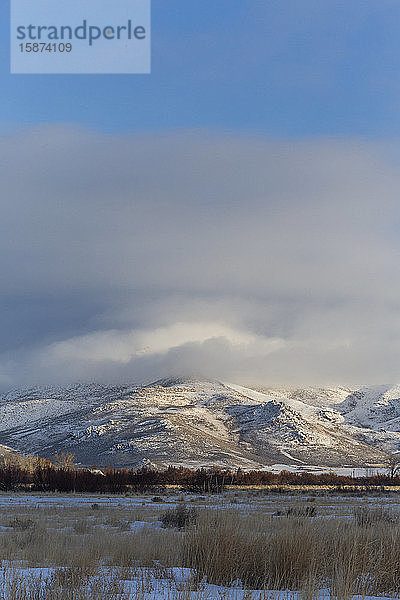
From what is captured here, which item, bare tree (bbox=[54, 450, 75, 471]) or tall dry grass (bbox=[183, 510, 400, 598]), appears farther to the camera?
bare tree (bbox=[54, 450, 75, 471])

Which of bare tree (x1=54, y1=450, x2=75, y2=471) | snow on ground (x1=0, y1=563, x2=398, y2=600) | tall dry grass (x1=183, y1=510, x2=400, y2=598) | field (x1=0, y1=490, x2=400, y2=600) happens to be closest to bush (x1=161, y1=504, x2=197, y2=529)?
field (x1=0, y1=490, x2=400, y2=600)

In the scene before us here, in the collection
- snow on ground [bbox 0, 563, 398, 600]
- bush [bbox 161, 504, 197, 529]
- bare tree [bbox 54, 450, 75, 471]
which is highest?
snow on ground [bbox 0, 563, 398, 600]

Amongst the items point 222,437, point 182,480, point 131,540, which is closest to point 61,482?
point 182,480

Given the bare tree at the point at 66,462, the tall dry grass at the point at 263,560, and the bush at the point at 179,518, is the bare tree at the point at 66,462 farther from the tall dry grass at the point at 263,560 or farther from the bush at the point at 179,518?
the tall dry grass at the point at 263,560

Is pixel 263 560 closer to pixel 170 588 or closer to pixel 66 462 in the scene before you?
pixel 170 588

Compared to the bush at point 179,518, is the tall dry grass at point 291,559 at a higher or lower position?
higher

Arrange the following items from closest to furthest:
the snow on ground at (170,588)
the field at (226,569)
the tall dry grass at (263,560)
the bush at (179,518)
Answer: the snow on ground at (170,588)
the field at (226,569)
the tall dry grass at (263,560)
the bush at (179,518)

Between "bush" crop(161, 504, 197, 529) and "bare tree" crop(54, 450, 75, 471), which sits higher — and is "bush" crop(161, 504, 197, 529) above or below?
above

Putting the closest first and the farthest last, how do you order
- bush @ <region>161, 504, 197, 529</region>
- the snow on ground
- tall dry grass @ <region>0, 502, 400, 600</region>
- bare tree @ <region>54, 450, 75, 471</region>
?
the snow on ground
tall dry grass @ <region>0, 502, 400, 600</region>
bush @ <region>161, 504, 197, 529</region>
bare tree @ <region>54, 450, 75, 471</region>

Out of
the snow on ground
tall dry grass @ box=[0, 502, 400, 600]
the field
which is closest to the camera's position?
the snow on ground

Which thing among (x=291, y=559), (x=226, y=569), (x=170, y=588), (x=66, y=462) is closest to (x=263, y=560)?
(x=291, y=559)

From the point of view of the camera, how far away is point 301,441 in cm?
18200

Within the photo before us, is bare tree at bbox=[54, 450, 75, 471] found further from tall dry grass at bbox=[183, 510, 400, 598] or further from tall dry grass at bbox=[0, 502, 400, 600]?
tall dry grass at bbox=[183, 510, 400, 598]

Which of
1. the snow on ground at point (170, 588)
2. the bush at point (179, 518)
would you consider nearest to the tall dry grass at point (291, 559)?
the snow on ground at point (170, 588)
